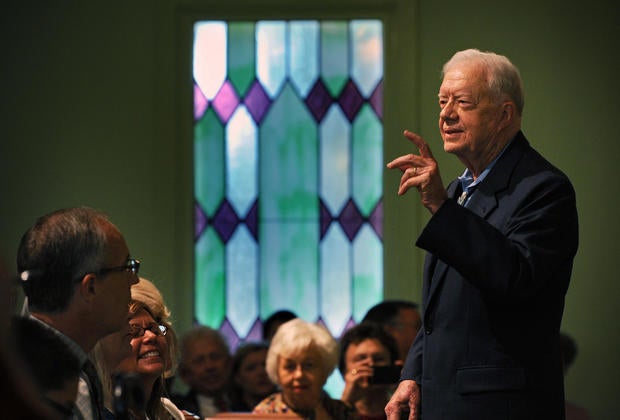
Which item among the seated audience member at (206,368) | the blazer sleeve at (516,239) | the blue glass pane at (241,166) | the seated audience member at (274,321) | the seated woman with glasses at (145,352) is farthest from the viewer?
the blue glass pane at (241,166)

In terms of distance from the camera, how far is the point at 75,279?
2244 millimetres

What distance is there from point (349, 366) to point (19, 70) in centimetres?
285

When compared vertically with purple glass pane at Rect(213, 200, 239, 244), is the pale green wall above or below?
above

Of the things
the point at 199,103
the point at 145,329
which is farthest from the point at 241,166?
the point at 145,329

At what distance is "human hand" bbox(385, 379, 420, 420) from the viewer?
8.96 feet

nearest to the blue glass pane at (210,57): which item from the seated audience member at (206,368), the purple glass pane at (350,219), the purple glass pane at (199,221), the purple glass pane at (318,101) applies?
the purple glass pane at (318,101)

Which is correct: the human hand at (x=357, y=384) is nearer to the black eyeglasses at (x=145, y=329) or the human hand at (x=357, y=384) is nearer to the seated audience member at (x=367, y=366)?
the seated audience member at (x=367, y=366)

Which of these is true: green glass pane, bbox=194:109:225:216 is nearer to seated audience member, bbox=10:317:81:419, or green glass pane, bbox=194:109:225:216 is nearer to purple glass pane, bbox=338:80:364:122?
purple glass pane, bbox=338:80:364:122

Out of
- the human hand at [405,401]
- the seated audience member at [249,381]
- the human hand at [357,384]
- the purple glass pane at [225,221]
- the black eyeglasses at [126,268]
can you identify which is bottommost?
the seated audience member at [249,381]

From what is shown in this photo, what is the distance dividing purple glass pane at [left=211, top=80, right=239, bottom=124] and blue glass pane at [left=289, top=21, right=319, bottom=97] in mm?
358

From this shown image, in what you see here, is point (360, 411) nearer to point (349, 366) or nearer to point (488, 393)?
point (349, 366)

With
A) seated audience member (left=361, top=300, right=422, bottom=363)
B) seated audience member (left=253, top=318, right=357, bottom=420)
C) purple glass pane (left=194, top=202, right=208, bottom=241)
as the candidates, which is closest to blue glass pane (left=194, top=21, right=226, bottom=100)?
purple glass pane (left=194, top=202, right=208, bottom=241)

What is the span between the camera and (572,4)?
6.29m

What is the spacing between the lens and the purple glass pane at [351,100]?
21.1ft
